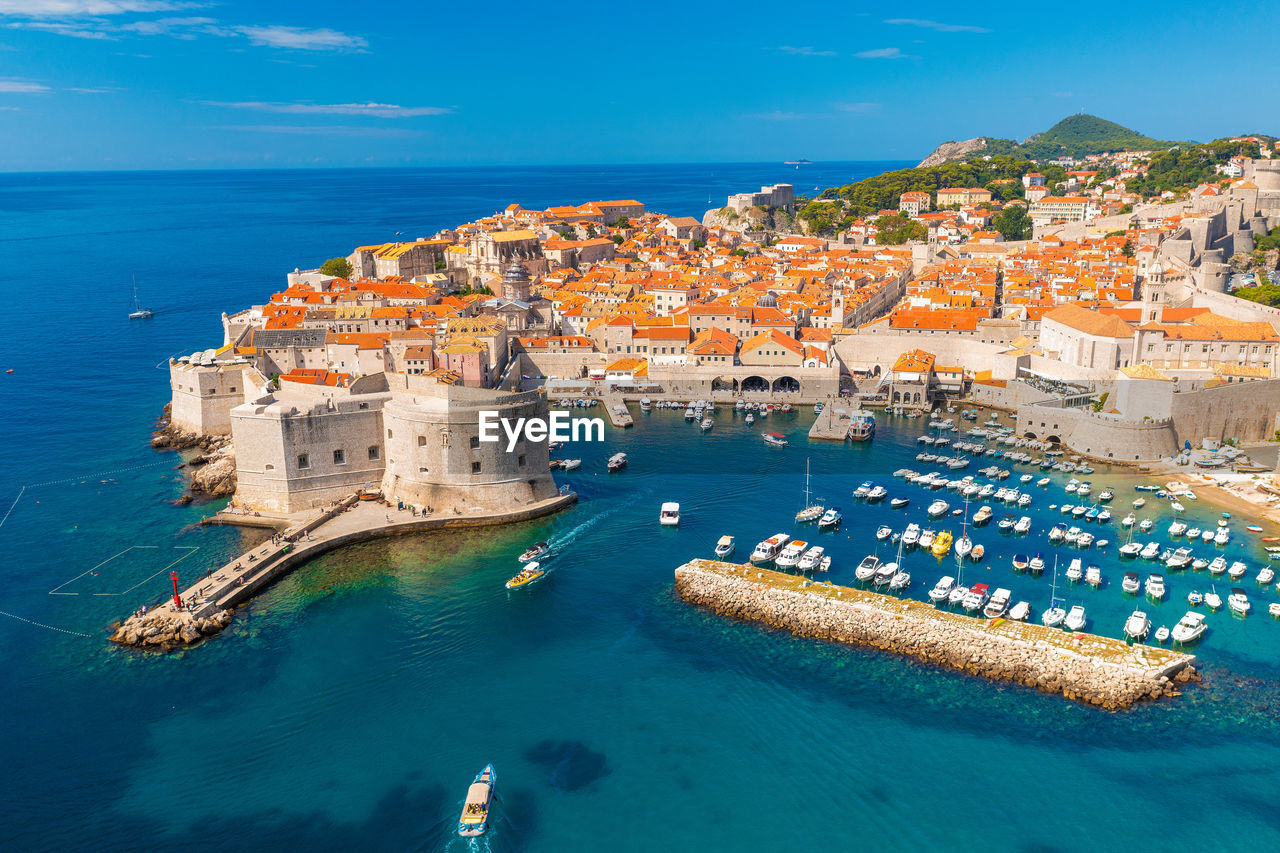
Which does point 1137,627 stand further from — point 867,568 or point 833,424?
point 833,424

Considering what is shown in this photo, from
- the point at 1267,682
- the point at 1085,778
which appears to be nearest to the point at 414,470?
the point at 1085,778

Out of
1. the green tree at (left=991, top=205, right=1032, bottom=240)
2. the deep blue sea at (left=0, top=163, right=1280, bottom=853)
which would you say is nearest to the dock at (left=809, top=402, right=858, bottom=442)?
the deep blue sea at (left=0, top=163, right=1280, bottom=853)

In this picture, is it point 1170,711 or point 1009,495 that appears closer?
point 1170,711

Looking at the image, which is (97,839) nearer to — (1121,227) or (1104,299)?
(1104,299)

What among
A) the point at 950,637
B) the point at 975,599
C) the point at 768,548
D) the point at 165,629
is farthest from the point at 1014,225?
the point at 165,629

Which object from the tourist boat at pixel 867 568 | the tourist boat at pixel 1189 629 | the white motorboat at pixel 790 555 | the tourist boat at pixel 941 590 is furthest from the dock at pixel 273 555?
the tourist boat at pixel 1189 629
